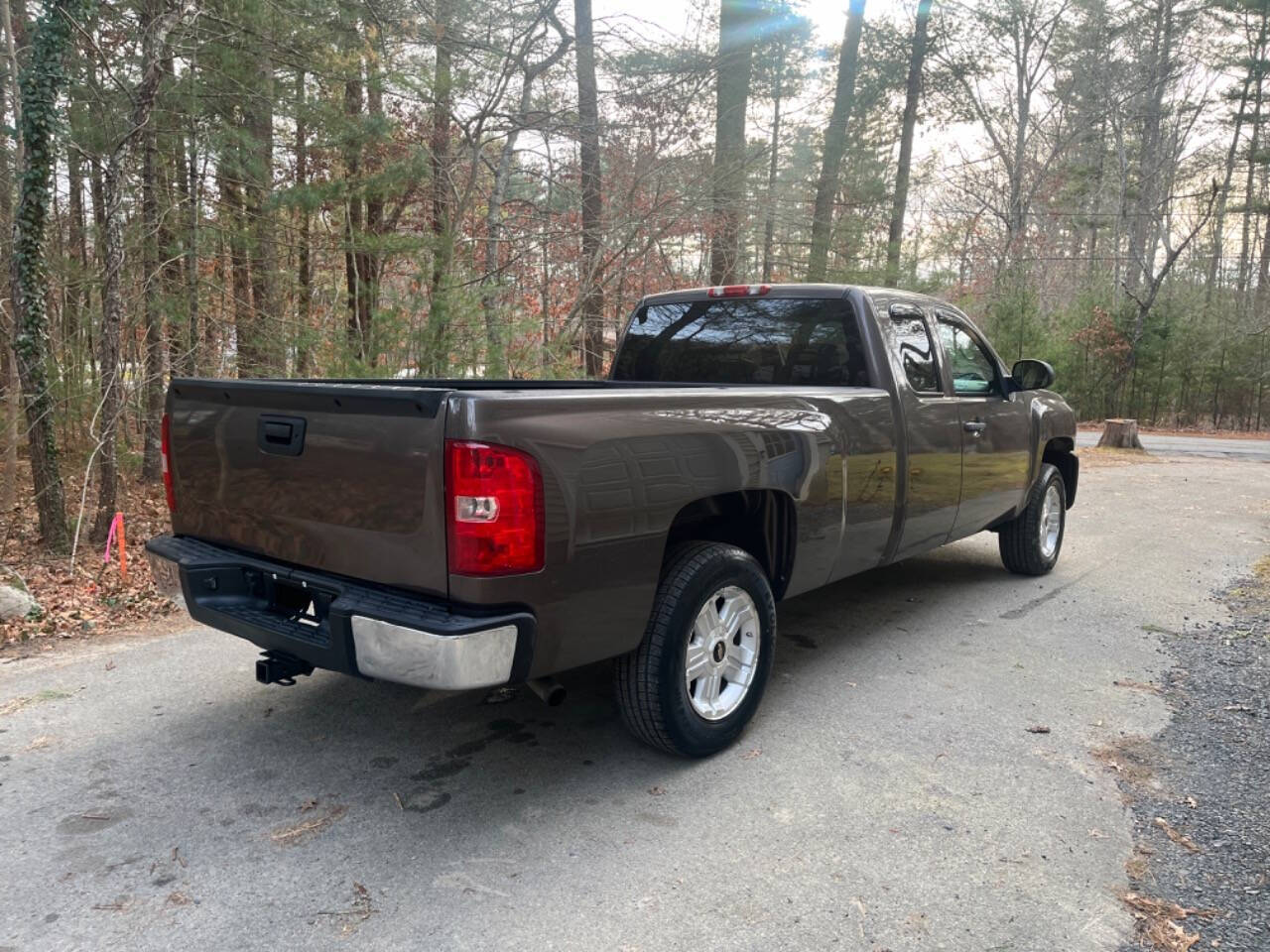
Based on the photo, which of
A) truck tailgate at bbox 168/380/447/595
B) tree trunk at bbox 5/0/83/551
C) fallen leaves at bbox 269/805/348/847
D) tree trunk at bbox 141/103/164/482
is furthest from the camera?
tree trunk at bbox 141/103/164/482

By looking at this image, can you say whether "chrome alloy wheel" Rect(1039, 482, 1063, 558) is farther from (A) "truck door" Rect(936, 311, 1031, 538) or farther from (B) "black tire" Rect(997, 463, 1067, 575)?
(A) "truck door" Rect(936, 311, 1031, 538)

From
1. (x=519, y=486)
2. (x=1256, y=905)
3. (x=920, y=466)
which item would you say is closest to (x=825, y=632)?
(x=920, y=466)

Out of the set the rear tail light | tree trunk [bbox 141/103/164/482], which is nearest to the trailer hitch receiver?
the rear tail light

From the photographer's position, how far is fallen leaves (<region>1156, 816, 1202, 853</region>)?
110 inches

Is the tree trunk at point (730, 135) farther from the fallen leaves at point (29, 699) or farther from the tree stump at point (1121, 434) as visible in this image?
the fallen leaves at point (29, 699)

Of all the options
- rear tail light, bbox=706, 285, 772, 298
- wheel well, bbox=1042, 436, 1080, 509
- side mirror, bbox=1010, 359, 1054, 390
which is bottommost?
wheel well, bbox=1042, 436, 1080, 509

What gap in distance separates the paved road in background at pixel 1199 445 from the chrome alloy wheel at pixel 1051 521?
1072 centimetres

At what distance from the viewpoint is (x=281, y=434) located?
9.98 feet

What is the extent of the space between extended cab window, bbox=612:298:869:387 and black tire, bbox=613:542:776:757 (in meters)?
1.59

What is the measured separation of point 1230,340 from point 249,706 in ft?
92.4

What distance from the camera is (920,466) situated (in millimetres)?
4676

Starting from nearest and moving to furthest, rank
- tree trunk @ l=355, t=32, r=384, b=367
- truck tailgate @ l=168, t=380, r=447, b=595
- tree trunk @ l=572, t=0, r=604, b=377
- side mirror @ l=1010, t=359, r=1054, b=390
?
1. truck tailgate @ l=168, t=380, r=447, b=595
2. side mirror @ l=1010, t=359, r=1054, b=390
3. tree trunk @ l=355, t=32, r=384, b=367
4. tree trunk @ l=572, t=0, r=604, b=377

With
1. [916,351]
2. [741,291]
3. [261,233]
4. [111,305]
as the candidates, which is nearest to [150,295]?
[111,305]

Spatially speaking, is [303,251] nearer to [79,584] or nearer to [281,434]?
[79,584]
